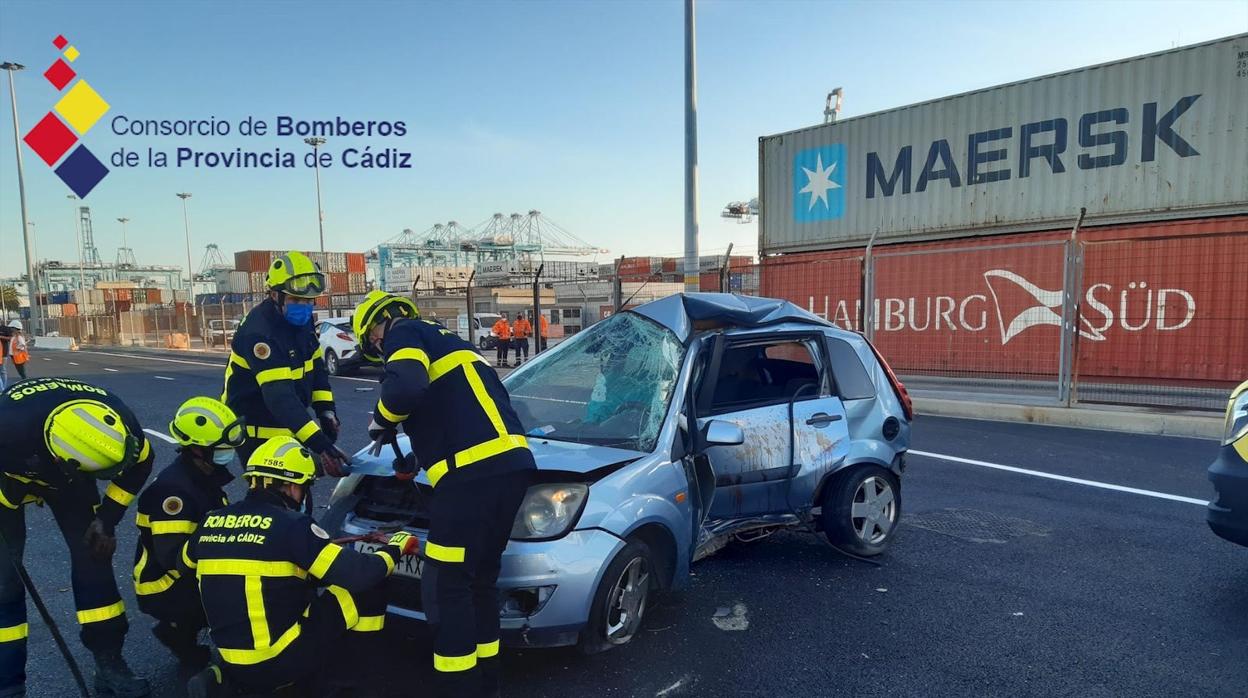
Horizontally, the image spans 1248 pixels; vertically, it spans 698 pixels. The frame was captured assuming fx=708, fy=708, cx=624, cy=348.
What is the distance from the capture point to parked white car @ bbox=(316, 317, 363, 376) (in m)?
16.5

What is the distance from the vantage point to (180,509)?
113 inches

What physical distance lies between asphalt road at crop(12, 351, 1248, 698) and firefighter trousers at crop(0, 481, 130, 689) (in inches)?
10.9

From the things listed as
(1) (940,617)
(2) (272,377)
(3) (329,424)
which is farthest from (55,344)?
(1) (940,617)

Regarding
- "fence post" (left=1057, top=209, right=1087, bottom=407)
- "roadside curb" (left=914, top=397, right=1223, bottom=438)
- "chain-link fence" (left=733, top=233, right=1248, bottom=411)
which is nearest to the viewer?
"roadside curb" (left=914, top=397, right=1223, bottom=438)

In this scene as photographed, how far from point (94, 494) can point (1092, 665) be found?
14.2 feet

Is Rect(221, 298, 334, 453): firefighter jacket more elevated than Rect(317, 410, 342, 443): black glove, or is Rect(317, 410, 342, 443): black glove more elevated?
Rect(221, 298, 334, 453): firefighter jacket

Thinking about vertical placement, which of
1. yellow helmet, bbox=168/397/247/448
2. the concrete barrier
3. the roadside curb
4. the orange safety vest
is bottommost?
the concrete barrier

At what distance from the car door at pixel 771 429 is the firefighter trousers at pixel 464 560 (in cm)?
130

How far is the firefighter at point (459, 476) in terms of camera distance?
261cm

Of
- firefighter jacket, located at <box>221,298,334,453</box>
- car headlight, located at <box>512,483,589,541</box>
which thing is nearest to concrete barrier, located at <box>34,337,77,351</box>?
firefighter jacket, located at <box>221,298,334,453</box>

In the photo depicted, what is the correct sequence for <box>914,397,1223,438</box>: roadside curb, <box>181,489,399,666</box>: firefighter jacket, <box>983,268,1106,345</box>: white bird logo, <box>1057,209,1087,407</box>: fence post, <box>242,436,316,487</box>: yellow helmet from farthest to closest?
1. <box>983,268,1106,345</box>: white bird logo
2. <box>1057,209,1087,407</box>: fence post
3. <box>914,397,1223,438</box>: roadside curb
4. <box>242,436,316,487</box>: yellow helmet
5. <box>181,489,399,666</box>: firefighter jacket

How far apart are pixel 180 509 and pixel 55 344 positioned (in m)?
44.1

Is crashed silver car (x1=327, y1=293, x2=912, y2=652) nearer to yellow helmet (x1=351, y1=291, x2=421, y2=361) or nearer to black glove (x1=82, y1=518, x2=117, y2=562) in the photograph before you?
yellow helmet (x1=351, y1=291, x2=421, y2=361)

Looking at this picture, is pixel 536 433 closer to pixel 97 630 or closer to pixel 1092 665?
pixel 97 630
